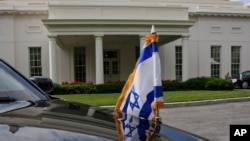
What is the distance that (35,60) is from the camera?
30156 millimetres

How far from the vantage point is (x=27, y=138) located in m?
1.76

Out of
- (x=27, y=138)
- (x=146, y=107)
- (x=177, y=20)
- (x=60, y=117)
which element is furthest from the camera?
(x=177, y=20)

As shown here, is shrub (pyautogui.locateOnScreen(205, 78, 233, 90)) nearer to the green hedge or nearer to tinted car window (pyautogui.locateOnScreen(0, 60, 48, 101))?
the green hedge

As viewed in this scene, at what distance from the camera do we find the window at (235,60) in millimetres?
34469

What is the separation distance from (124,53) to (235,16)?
10.8 metres

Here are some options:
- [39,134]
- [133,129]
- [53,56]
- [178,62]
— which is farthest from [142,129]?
[178,62]

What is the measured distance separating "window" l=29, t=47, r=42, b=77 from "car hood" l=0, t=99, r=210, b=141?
28.1 m

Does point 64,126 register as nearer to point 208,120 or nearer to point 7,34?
point 208,120

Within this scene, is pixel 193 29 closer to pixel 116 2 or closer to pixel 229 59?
pixel 229 59

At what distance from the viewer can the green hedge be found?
75.7 ft

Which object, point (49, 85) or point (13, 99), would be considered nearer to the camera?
point (13, 99)

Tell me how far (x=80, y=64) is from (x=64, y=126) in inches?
1160

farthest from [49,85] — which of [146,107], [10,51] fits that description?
[10,51]

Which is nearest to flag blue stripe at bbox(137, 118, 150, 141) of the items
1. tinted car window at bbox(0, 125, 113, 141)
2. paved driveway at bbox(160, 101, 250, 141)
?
tinted car window at bbox(0, 125, 113, 141)
